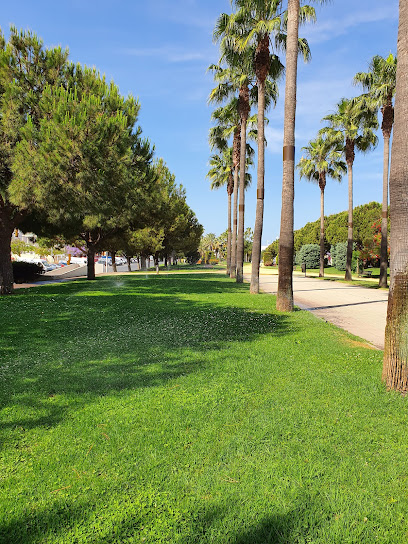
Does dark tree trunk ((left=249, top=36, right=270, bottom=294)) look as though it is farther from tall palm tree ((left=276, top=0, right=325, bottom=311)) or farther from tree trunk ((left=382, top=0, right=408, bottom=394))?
tree trunk ((left=382, top=0, right=408, bottom=394))

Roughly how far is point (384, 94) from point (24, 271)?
90.0 ft

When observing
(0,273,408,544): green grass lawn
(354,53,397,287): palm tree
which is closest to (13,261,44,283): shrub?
(0,273,408,544): green grass lawn

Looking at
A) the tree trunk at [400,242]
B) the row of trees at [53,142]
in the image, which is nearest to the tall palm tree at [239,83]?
the row of trees at [53,142]

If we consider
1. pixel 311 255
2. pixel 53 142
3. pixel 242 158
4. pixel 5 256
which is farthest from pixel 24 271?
pixel 311 255

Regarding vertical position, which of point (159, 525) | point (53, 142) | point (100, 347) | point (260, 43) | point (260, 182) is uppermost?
point (260, 43)

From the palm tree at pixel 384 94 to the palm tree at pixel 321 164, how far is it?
30.7ft

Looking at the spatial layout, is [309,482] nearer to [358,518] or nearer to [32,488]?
[358,518]

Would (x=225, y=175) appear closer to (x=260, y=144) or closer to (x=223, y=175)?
(x=223, y=175)

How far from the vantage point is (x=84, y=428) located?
139 inches

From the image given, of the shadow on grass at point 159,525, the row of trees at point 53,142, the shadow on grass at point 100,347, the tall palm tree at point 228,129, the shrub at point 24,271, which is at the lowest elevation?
the shadow on grass at point 159,525

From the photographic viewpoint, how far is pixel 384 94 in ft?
71.1

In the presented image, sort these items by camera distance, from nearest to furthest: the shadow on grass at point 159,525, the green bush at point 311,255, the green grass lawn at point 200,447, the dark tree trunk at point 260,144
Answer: the shadow on grass at point 159,525 < the green grass lawn at point 200,447 < the dark tree trunk at point 260,144 < the green bush at point 311,255

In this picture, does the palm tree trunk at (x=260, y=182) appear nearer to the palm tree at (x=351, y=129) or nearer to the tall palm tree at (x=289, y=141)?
the tall palm tree at (x=289, y=141)

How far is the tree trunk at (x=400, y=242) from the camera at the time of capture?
4543 millimetres
